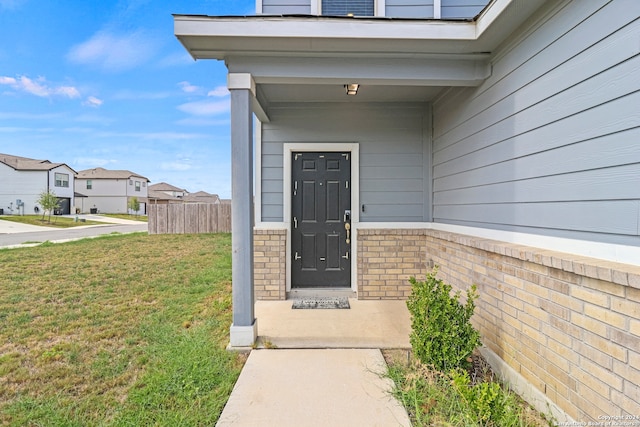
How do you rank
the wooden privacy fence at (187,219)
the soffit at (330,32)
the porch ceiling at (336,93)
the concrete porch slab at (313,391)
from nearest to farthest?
the concrete porch slab at (313,391) < the soffit at (330,32) < the porch ceiling at (336,93) < the wooden privacy fence at (187,219)

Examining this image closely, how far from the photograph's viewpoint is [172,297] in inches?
175

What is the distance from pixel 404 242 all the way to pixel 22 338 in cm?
437

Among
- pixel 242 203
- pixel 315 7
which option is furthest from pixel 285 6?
pixel 242 203

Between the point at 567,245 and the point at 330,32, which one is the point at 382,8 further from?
the point at 567,245

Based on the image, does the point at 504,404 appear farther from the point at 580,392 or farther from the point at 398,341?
the point at 398,341

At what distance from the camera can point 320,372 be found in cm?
244

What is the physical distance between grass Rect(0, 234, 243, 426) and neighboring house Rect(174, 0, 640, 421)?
0.61 m

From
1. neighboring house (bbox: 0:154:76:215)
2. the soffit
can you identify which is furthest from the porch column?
neighboring house (bbox: 0:154:76:215)

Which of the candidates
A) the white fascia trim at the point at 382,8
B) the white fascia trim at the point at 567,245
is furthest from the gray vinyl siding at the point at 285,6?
the white fascia trim at the point at 567,245

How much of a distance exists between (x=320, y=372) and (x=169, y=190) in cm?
5328

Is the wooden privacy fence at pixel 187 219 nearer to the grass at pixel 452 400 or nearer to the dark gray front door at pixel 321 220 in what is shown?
the dark gray front door at pixel 321 220

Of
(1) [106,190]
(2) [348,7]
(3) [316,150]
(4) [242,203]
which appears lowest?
(4) [242,203]

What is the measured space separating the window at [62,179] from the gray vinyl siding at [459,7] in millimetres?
36639

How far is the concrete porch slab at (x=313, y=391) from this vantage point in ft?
6.31
